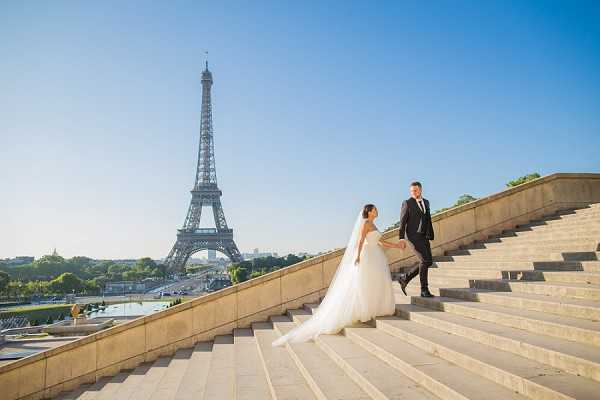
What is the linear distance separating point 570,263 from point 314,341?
4.04 metres

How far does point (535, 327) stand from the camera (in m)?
4.21

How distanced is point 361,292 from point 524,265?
10.3 feet

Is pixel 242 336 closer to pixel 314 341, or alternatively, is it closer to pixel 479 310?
pixel 314 341

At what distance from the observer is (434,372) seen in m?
3.80

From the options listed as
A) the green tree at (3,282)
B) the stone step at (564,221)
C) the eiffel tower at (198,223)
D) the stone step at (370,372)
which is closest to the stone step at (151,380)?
the stone step at (370,372)

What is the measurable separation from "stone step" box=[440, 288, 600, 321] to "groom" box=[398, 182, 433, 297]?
2.10 feet

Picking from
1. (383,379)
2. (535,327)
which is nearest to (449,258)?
(535,327)

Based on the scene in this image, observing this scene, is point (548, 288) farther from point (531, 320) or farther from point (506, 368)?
point (506, 368)

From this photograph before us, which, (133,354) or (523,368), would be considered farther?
(133,354)

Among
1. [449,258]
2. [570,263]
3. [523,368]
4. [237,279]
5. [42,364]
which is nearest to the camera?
[523,368]

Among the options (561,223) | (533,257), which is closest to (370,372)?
(533,257)

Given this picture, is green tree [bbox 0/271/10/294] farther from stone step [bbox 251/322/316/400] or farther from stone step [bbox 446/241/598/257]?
stone step [bbox 446/241/598/257]

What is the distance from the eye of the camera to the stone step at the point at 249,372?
4867 millimetres

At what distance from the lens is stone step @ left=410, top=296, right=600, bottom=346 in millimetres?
3666
